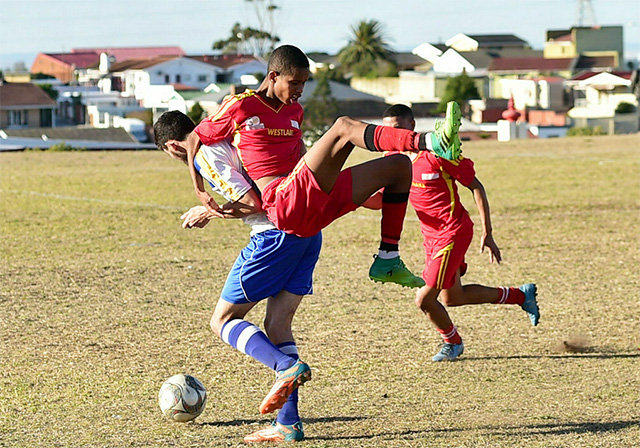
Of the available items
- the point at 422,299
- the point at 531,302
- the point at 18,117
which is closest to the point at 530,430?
the point at 422,299

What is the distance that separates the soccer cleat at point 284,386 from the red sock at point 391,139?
124cm

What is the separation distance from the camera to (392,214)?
561 cm

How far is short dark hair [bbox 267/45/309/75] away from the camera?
17.5 feet

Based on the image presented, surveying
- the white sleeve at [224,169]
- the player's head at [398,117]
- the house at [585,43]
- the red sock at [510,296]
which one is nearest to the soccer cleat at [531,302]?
the red sock at [510,296]

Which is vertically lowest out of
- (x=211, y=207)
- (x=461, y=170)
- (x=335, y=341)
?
(x=335, y=341)

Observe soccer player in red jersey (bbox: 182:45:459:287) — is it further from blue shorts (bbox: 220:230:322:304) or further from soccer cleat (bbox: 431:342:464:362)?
soccer cleat (bbox: 431:342:464:362)

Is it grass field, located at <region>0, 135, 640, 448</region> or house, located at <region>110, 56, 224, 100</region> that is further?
house, located at <region>110, 56, 224, 100</region>

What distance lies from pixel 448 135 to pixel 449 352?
3.23 m

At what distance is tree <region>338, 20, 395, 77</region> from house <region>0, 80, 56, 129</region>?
19.6 meters

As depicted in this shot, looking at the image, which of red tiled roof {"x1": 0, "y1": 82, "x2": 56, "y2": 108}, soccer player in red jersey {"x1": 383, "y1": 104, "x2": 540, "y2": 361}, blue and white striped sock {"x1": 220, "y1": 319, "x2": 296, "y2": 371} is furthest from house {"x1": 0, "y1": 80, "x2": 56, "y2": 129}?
blue and white striped sock {"x1": 220, "y1": 319, "x2": 296, "y2": 371}

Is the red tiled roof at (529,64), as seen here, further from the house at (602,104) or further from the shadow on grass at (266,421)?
the shadow on grass at (266,421)

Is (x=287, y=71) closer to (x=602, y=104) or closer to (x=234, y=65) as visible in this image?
(x=234, y=65)

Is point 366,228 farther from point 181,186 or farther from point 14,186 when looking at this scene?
point 14,186

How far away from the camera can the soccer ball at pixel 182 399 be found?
225 inches
